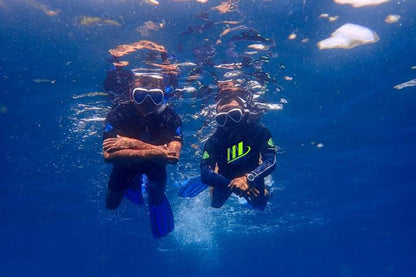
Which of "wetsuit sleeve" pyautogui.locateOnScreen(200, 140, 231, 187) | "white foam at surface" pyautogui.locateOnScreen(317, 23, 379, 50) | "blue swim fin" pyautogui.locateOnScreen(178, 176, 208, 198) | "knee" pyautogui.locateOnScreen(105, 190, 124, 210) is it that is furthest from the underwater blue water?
"knee" pyautogui.locateOnScreen(105, 190, 124, 210)

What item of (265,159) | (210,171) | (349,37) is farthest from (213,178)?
(349,37)

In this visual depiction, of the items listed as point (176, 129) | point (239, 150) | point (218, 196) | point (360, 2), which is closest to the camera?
point (176, 129)

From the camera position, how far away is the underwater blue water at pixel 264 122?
903 cm

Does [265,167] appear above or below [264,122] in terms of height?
above

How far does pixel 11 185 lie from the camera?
21.1 m

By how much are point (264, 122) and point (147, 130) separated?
9.02 metres

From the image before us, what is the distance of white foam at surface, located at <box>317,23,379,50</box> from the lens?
9727 mm

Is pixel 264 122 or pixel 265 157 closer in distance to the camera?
pixel 265 157

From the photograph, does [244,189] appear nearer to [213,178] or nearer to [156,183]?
[213,178]

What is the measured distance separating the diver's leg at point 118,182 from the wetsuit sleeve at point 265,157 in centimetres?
269

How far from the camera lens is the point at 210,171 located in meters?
6.99

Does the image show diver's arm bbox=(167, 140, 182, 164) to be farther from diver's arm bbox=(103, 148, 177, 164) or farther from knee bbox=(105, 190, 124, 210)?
knee bbox=(105, 190, 124, 210)

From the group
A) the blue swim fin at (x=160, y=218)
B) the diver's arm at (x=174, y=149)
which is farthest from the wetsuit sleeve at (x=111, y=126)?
the blue swim fin at (x=160, y=218)

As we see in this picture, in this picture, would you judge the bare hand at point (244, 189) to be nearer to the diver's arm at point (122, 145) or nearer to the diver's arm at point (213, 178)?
the diver's arm at point (213, 178)
